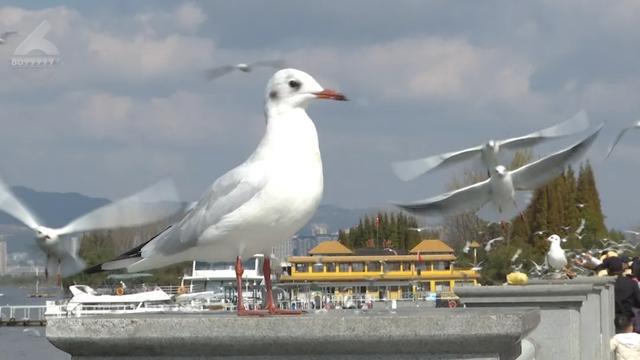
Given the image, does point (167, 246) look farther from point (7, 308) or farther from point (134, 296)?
point (7, 308)

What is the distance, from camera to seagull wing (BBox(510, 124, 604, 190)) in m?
18.4

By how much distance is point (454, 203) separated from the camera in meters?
19.8

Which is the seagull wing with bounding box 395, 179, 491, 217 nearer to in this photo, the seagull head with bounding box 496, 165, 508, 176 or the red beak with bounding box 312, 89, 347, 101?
the seagull head with bounding box 496, 165, 508, 176

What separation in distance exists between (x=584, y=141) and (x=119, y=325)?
48.1 ft

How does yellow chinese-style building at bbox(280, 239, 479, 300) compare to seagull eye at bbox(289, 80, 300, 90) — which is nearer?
seagull eye at bbox(289, 80, 300, 90)

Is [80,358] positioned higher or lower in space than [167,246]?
lower

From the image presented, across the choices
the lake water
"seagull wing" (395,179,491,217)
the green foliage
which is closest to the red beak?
"seagull wing" (395,179,491,217)

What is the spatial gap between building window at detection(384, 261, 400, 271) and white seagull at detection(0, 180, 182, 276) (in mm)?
90878

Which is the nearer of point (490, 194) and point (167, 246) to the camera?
point (167, 246)

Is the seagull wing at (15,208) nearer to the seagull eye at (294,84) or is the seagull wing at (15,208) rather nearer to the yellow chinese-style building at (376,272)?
the seagull eye at (294,84)

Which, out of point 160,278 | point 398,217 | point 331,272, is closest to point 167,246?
point 331,272

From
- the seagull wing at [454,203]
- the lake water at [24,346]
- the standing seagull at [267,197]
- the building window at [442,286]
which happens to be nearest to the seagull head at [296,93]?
the standing seagull at [267,197]

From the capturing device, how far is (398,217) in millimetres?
134750

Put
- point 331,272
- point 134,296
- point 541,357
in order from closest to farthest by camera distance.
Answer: point 541,357
point 134,296
point 331,272
